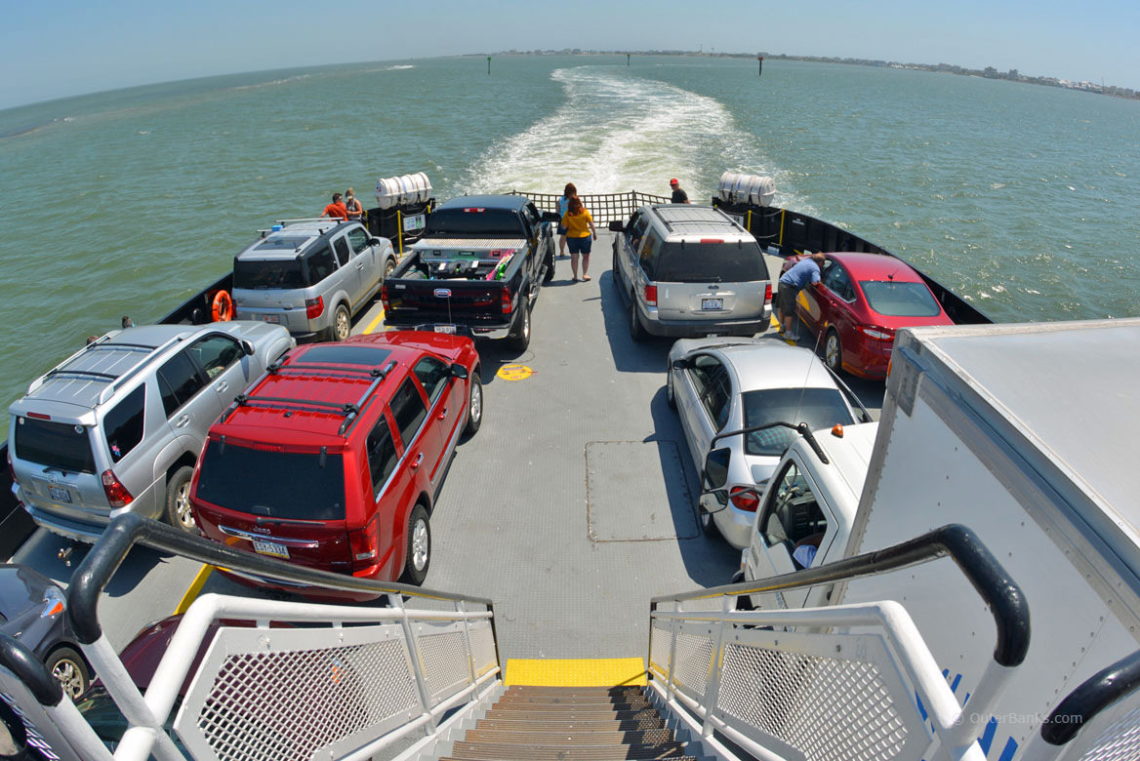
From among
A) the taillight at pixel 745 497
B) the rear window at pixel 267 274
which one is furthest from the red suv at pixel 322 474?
the rear window at pixel 267 274

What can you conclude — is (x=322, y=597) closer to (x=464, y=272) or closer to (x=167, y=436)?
(x=167, y=436)

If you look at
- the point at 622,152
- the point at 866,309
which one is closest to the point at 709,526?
the point at 866,309

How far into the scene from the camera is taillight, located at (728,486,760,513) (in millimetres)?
5762

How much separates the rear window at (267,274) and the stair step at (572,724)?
7.92 m

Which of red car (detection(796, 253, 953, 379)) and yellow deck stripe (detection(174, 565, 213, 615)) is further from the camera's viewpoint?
red car (detection(796, 253, 953, 379))

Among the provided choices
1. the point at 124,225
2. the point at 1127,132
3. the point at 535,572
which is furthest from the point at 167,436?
the point at 1127,132

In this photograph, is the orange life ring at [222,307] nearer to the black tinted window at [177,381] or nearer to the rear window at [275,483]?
the black tinted window at [177,381]

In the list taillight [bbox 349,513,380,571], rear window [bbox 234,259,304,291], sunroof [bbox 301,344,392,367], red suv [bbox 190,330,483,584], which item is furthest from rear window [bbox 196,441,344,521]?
rear window [bbox 234,259,304,291]

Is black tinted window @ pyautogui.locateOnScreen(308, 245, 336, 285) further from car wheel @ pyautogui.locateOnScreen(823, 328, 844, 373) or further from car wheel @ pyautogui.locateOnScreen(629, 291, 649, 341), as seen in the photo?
car wheel @ pyautogui.locateOnScreen(823, 328, 844, 373)

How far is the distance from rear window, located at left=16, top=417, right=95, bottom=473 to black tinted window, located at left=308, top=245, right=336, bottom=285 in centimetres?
470

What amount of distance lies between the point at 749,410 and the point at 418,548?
3389 millimetres

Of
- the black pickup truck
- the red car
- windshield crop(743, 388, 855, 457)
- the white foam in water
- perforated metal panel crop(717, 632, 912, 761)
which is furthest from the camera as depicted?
the white foam in water

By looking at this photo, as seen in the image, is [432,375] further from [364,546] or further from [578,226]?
[578,226]

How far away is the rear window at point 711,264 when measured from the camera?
31.4 feet
